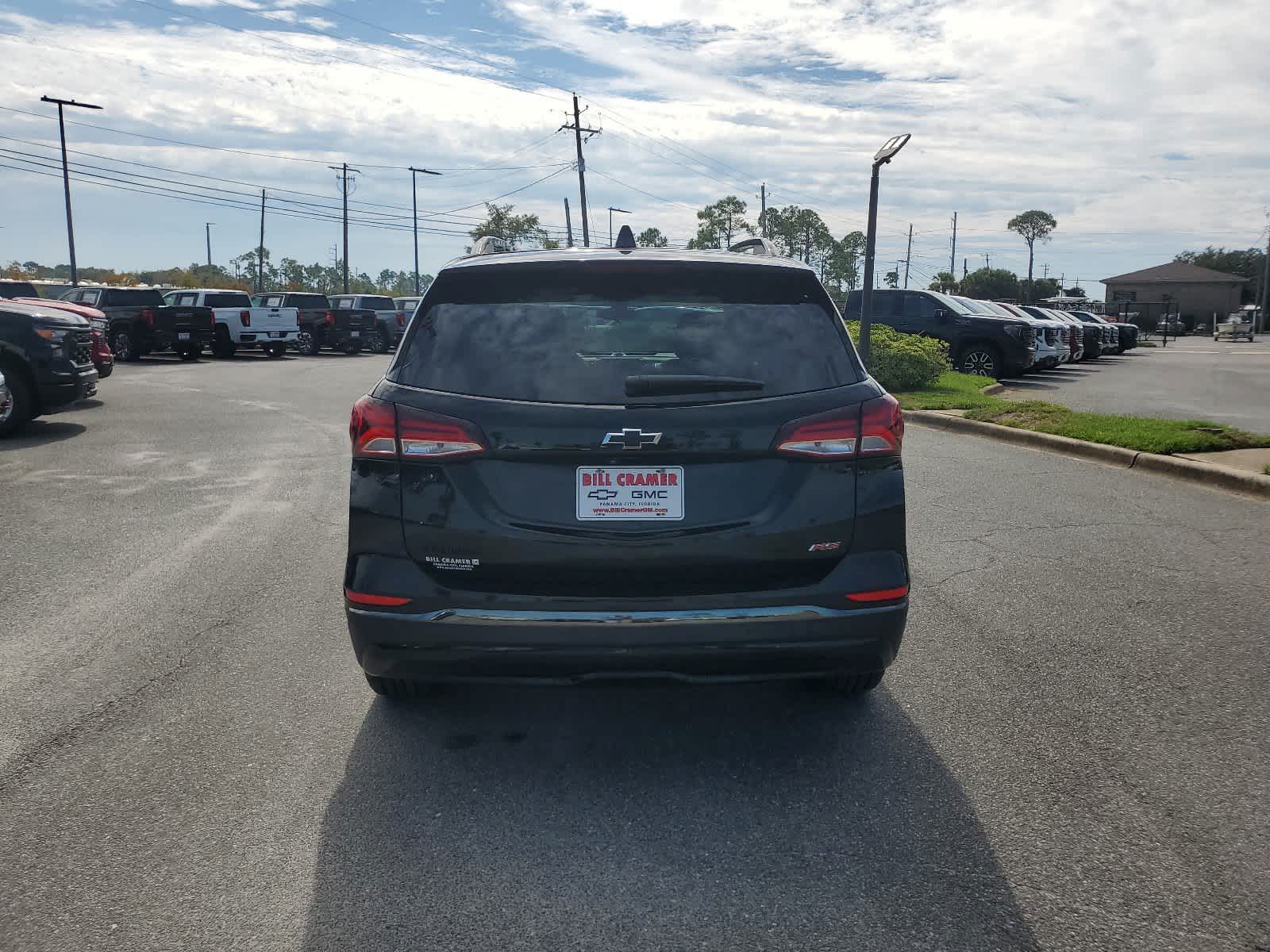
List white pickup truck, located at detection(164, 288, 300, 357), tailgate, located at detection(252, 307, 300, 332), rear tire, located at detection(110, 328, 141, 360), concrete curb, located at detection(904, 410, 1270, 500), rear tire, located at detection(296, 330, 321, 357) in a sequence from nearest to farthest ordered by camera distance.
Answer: concrete curb, located at detection(904, 410, 1270, 500) < rear tire, located at detection(110, 328, 141, 360) < white pickup truck, located at detection(164, 288, 300, 357) < tailgate, located at detection(252, 307, 300, 332) < rear tire, located at detection(296, 330, 321, 357)

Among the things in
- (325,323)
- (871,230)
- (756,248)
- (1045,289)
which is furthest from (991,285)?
(756,248)

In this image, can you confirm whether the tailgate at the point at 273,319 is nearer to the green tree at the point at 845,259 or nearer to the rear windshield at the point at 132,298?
the rear windshield at the point at 132,298

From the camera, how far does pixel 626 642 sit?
3344 millimetres

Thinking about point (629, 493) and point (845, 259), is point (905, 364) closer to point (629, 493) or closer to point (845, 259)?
point (629, 493)

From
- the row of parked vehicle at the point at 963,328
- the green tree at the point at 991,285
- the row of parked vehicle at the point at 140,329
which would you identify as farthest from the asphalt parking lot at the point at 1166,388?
the green tree at the point at 991,285

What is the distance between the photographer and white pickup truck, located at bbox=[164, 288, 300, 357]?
3022cm

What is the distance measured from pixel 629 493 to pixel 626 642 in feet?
1.54

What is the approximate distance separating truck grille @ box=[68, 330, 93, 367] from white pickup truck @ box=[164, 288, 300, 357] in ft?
57.4

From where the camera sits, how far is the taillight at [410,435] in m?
3.38

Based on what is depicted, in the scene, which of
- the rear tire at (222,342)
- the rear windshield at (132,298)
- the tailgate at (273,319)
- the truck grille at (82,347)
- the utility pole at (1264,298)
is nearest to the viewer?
the truck grille at (82,347)

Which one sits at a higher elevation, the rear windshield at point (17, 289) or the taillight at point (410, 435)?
the rear windshield at point (17, 289)

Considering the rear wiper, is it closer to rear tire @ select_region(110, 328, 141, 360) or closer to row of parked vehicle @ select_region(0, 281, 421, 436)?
row of parked vehicle @ select_region(0, 281, 421, 436)

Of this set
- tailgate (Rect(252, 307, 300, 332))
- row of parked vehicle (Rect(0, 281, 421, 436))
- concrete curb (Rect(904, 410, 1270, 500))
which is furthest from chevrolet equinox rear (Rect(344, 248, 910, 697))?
Result: tailgate (Rect(252, 307, 300, 332))

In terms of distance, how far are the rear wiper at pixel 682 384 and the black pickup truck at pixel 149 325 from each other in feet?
90.5
